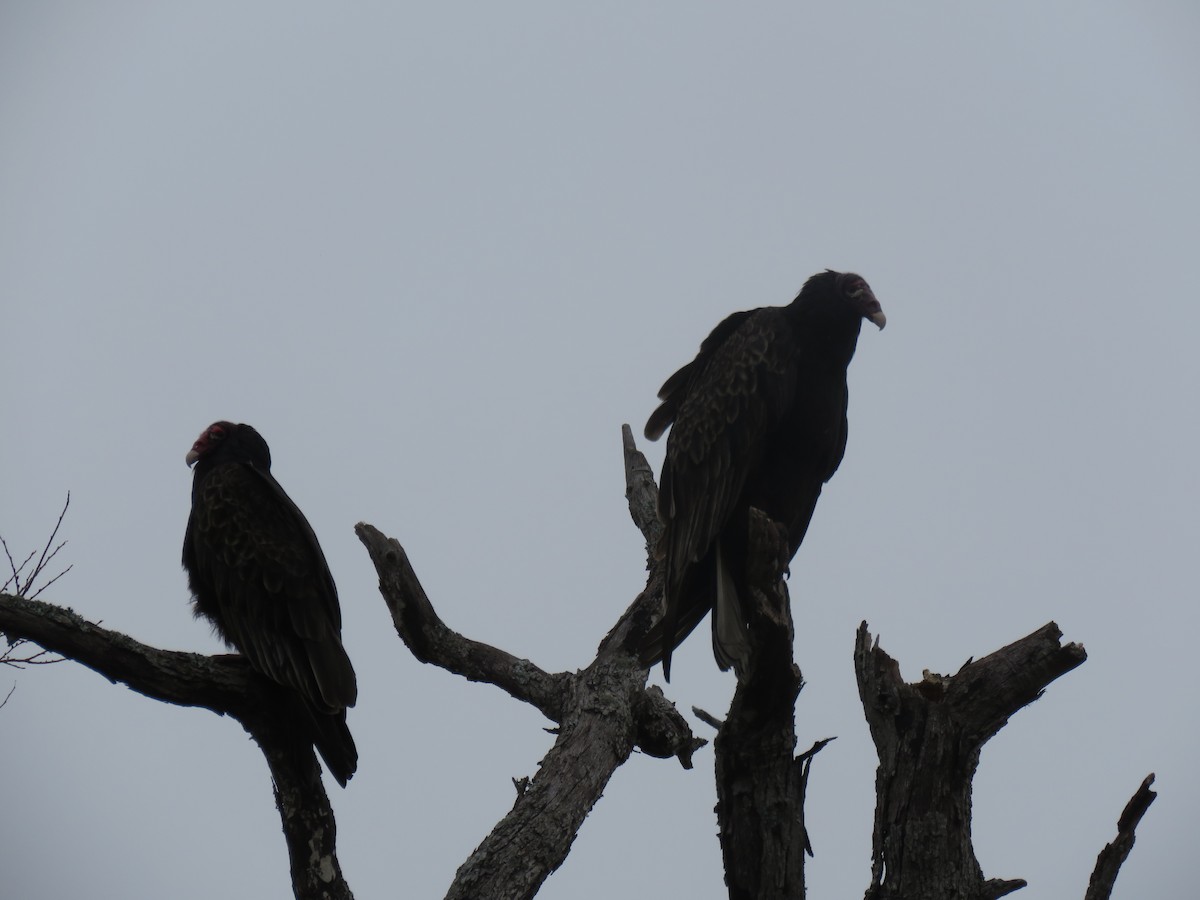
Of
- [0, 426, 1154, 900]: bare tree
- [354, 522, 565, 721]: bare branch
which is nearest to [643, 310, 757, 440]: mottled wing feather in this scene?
[354, 522, 565, 721]: bare branch

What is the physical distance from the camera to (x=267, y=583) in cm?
415

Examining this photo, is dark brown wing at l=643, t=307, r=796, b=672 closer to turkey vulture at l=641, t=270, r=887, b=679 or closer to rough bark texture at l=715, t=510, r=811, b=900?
turkey vulture at l=641, t=270, r=887, b=679

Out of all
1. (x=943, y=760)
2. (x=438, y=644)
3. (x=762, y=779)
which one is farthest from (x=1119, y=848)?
(x=438, y=644)

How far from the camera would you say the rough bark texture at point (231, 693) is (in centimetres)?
319

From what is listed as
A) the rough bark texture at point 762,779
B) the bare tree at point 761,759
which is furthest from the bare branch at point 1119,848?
the rough bark texture at point 762,779

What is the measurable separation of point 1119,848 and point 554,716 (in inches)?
83.7

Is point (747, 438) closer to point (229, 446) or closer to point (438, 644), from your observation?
point (438, 644)

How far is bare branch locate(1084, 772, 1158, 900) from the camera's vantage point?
2.72m

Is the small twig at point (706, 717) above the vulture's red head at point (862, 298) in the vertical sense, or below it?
below

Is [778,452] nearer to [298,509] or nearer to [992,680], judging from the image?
[992,680]

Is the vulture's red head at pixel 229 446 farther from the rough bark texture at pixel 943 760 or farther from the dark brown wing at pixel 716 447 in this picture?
the rough bark texture at pixel 943 760

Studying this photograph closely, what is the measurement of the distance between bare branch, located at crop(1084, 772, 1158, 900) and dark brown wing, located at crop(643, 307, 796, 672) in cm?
154

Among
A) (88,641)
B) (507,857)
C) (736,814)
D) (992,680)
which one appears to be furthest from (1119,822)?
(88,641)

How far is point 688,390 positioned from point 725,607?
1096mm
